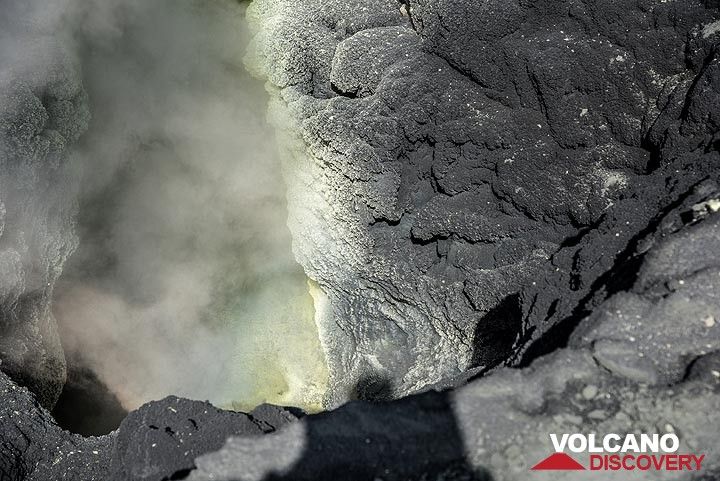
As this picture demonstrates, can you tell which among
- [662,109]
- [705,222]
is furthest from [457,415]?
[662,109]

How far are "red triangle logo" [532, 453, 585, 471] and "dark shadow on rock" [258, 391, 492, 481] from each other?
0.15m

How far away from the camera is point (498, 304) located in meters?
3.04

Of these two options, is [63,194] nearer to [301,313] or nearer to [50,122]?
[50,122]

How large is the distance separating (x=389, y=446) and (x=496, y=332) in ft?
5.10

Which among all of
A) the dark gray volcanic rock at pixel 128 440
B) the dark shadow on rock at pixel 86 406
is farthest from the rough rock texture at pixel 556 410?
the dark shadow on rock at pixel 86 406

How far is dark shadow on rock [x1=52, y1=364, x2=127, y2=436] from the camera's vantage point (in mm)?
3926

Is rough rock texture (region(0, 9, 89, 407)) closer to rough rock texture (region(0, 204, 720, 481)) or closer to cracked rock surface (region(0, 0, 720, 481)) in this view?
cracked rock surface (region(0, 0, 720, 481))

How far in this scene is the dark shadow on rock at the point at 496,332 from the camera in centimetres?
296

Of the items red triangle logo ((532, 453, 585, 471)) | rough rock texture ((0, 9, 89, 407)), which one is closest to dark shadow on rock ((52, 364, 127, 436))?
rough rock texture ((0, 9, 89, 407))

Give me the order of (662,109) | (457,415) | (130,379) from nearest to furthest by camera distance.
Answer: (457,415) → (662,109) → (130,379)

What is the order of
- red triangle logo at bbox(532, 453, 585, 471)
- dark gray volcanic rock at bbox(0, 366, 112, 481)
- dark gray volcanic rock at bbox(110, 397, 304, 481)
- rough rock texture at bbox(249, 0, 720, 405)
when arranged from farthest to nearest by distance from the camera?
1. dark gray volcanic rock at bbox(0, 366, 112, 481)
2. rough rock texture at bbox(249, 0, 720, 405)
3. dark gray volcanic rock at bbox(110, 397, 304, 481)
4. red triangle logo at bbox(532, 453, 585, 471)

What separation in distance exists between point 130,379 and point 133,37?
236cm

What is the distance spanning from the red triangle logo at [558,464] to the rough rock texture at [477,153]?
38cm

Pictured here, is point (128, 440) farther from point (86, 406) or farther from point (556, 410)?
point (86, 406)
